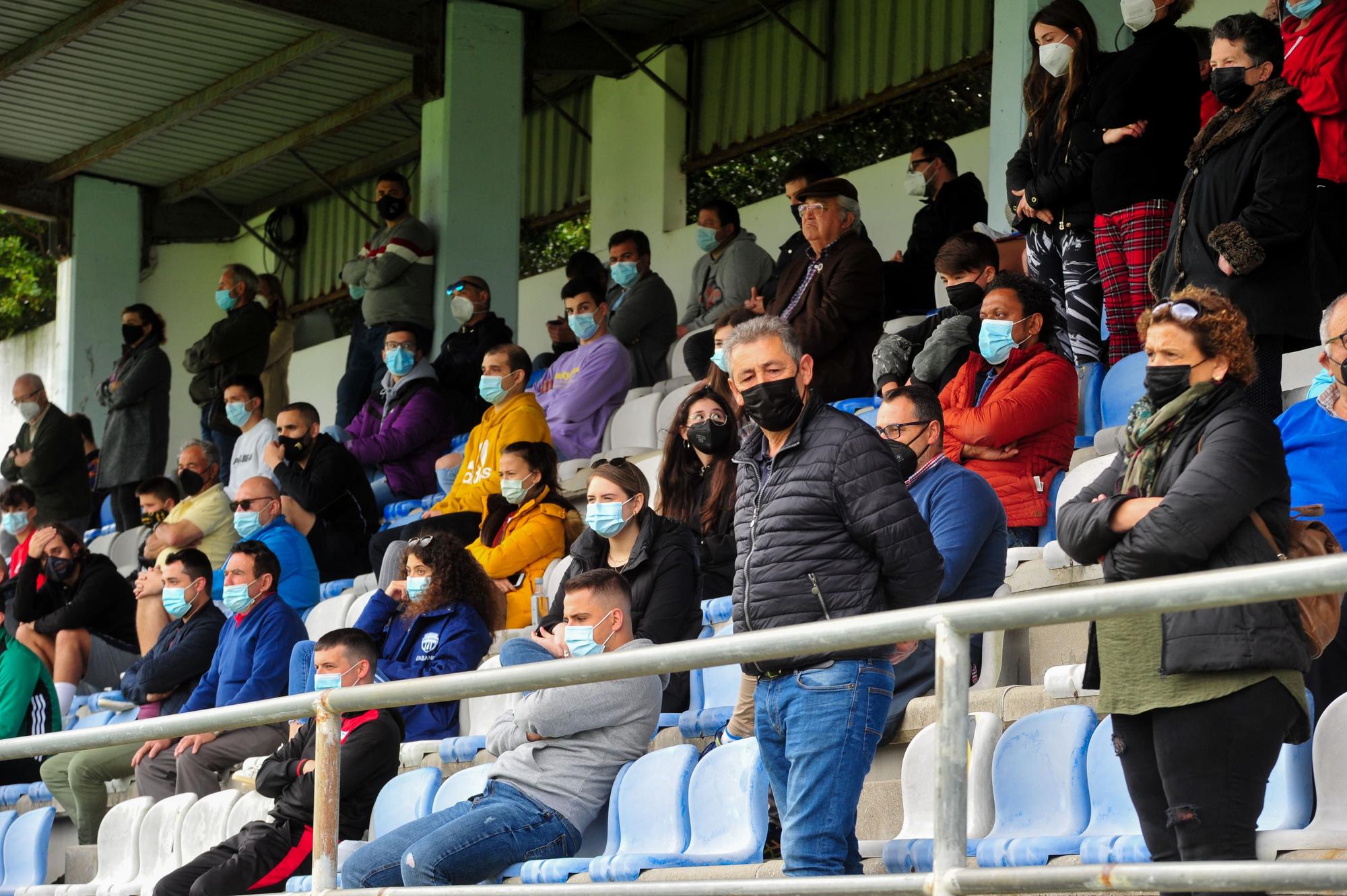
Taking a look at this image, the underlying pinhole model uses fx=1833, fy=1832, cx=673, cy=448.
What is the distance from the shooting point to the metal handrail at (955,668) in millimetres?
1896

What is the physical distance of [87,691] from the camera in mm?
8734

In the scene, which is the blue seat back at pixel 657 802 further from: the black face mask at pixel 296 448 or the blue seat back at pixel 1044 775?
the black face mask at pixel 296 448

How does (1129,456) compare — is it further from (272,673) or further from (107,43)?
(107,43)

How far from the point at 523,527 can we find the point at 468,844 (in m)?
2.62

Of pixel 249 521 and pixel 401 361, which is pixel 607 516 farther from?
pixel 401 361

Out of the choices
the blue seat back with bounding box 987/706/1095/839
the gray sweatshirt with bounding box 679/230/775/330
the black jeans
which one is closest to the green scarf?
the black jeans

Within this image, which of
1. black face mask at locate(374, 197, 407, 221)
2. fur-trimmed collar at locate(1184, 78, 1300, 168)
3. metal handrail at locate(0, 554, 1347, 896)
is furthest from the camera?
black face mask at locate(374, 197, 407, 221)

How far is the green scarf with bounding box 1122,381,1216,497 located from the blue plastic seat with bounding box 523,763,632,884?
5.19 feet

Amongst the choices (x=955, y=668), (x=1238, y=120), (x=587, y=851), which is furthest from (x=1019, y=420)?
(x=955, y=668)

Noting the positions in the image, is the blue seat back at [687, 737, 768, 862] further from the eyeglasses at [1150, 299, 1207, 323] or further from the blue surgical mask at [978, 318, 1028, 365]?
the blue surgical mask at [978, 318, 1028, 365]

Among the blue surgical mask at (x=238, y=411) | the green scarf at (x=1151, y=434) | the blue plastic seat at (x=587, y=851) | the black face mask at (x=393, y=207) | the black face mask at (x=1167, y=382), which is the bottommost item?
the blue plastic seat at (x=587, y=851)

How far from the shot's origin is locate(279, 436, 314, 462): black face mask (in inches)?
339

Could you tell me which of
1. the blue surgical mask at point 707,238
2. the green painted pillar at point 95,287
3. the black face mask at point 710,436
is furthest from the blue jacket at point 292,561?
the green painted pillar at point 95,287

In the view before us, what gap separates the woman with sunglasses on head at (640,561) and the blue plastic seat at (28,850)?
2.05m
